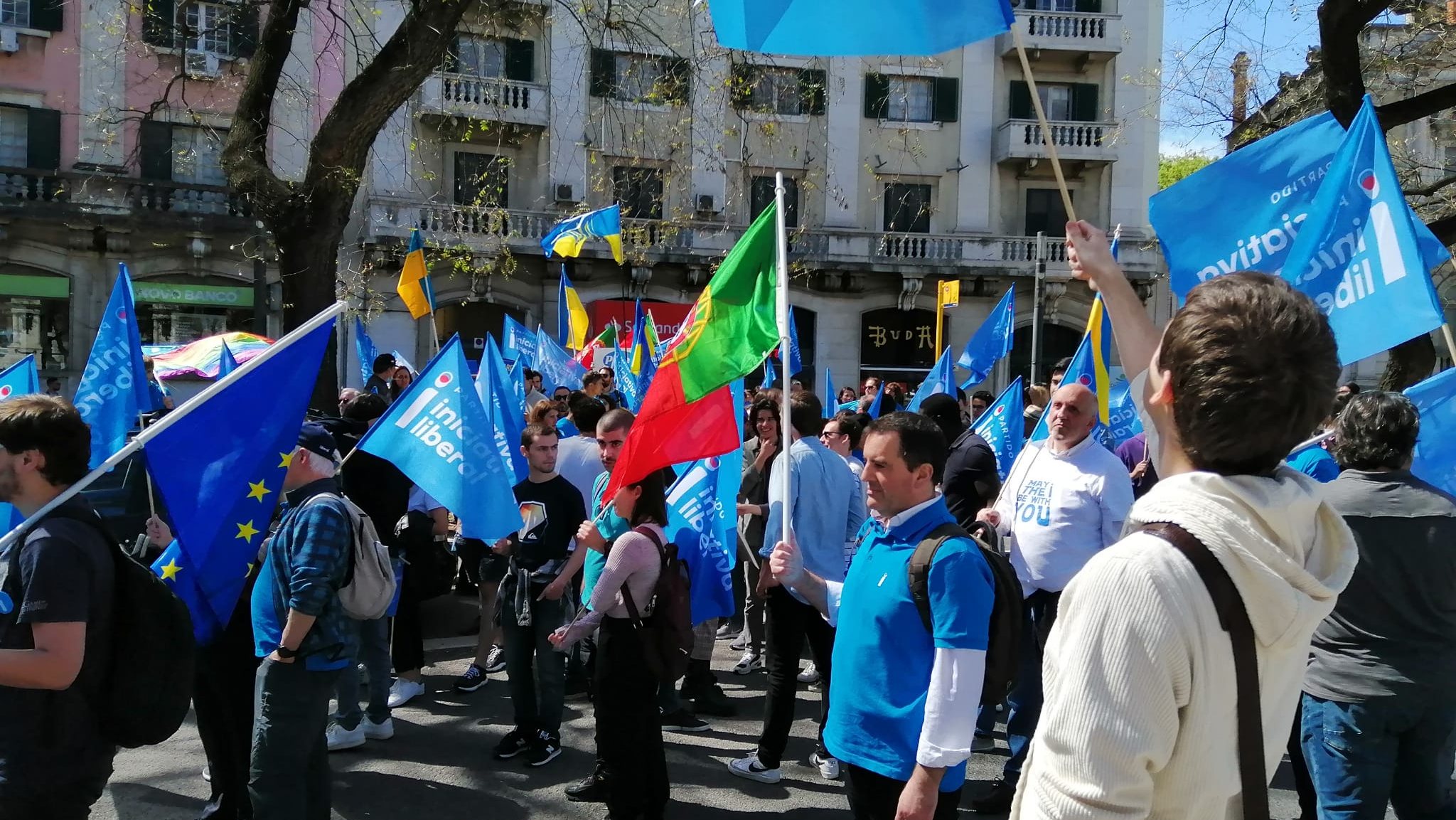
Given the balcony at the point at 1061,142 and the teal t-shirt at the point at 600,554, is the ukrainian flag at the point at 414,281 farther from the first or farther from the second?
the balcony at the point at 1061,142

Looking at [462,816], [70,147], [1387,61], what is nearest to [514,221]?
[70,147]

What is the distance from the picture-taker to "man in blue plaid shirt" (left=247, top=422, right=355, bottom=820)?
378 cm

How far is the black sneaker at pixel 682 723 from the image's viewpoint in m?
6.05

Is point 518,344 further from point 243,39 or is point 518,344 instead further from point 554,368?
point 243,39

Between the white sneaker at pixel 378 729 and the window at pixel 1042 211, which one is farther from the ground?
the window at pixel 1042 211

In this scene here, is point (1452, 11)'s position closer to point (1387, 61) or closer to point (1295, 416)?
point (1387, 61)

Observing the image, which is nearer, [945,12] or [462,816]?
[945,12]

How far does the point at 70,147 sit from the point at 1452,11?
22393 millimetres

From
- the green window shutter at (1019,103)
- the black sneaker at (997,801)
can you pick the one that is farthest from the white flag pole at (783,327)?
the green window shutter at (1019,103)

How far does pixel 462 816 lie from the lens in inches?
185

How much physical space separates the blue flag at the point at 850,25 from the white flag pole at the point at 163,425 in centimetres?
154

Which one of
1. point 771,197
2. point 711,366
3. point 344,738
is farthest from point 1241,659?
point 771,197

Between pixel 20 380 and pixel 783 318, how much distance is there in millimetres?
4935

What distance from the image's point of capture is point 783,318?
3838 mm
